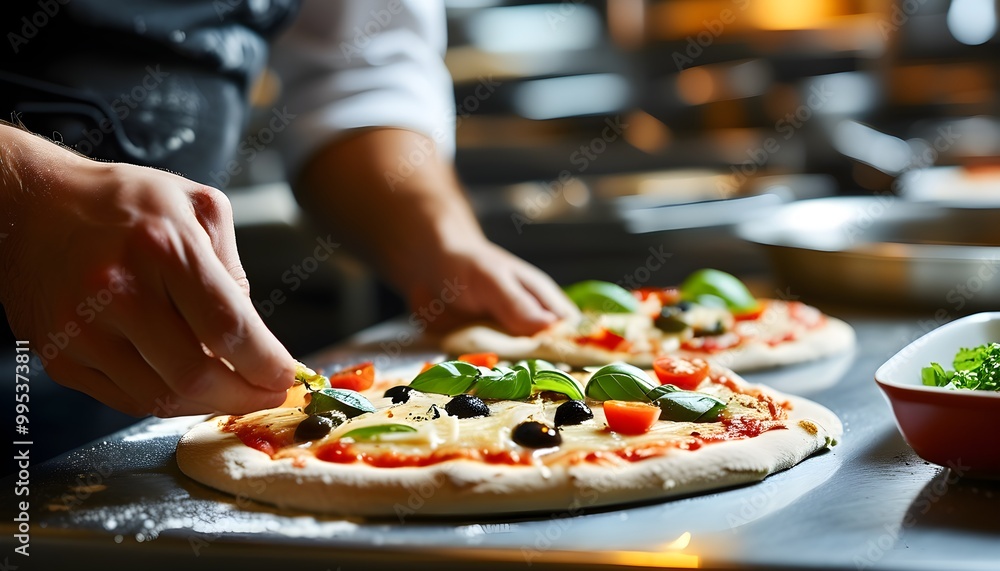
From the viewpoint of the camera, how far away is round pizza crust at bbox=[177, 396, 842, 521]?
984 mm

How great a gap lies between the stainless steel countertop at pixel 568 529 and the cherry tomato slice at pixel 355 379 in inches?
12.2

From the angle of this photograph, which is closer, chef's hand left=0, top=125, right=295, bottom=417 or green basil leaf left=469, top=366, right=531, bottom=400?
chef's hand left=0, top=125, right=295, bottom=417

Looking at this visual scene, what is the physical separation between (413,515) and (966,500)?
567 mm

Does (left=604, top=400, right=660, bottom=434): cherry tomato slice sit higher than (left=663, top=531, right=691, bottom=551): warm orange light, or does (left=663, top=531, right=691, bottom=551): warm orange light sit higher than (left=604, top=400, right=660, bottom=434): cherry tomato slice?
(left=604, top=400, right=660, bottom=434): cherry tomato slice

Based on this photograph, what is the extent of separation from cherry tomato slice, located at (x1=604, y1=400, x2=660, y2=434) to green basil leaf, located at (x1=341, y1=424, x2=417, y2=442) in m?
0.24

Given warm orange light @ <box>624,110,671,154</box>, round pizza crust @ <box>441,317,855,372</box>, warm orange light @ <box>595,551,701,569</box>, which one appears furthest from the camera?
warm orange light @ <box>624,110,671,154</box>

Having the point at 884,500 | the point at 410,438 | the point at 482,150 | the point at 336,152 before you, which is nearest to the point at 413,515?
the point at 410,438

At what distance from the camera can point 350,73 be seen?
215cm
